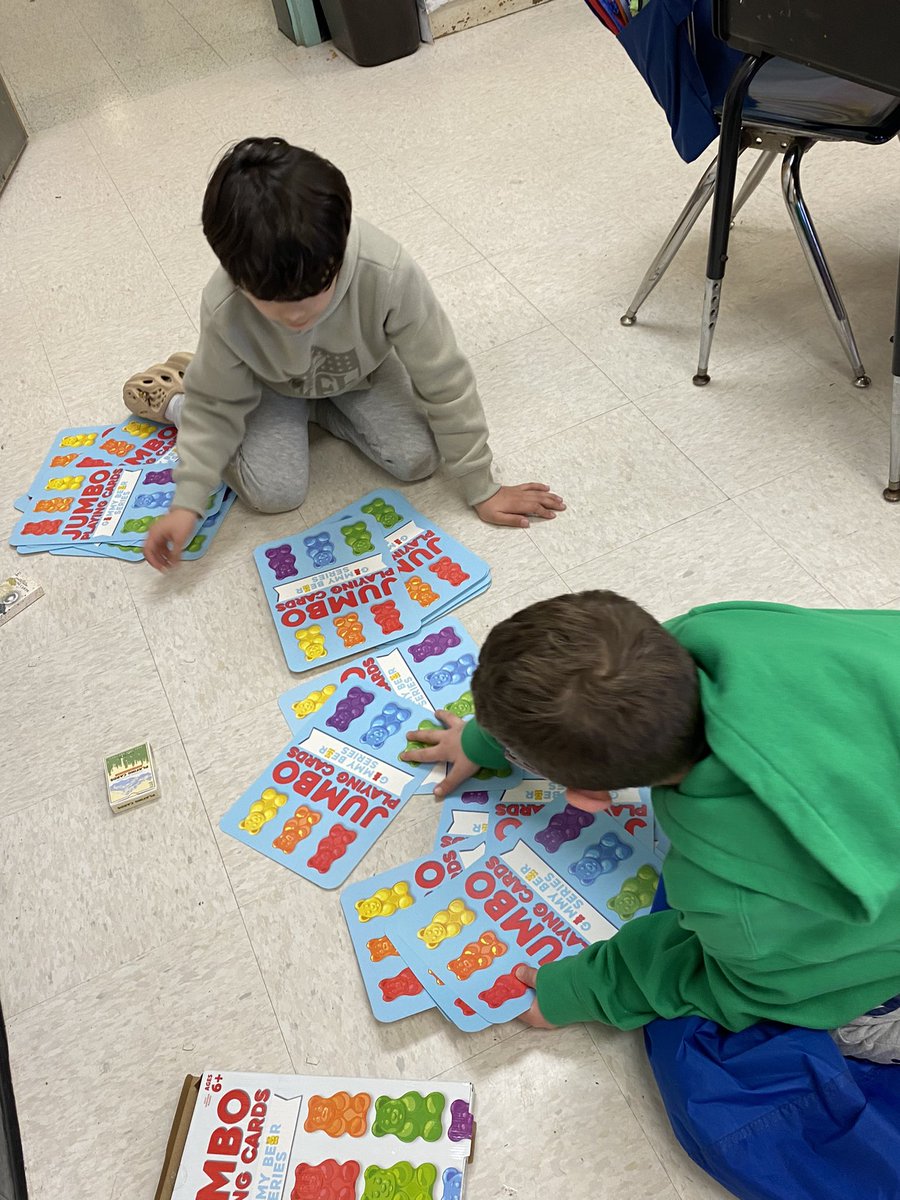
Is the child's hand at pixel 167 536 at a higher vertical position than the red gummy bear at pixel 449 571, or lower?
higher

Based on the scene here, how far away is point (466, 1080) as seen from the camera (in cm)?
102

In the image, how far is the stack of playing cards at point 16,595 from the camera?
1.53m

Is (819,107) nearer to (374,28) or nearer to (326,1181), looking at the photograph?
(326,1181)

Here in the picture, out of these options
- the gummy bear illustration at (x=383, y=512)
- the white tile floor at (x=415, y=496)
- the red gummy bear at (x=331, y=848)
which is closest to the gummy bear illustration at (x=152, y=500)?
the white tile floor at (x=415, y=496)

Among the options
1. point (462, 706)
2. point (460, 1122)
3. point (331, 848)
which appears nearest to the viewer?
point (460, 1122)

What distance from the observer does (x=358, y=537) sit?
5.08 ft

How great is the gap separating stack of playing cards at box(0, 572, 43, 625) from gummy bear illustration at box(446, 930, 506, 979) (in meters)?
0.92

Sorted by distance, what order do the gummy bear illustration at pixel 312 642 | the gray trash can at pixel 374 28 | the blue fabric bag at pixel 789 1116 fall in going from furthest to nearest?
the gray trash can at pixel 374 28
the gummy bear illustration at pixel 312 642
the blue fabric bag at pixel 789 1116

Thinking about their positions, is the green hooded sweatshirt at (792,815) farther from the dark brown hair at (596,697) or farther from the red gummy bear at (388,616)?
the red gummy bear at (388,616)

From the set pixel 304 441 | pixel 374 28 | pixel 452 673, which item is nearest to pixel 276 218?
pixel 304 441

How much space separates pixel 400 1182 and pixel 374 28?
9.11 ft

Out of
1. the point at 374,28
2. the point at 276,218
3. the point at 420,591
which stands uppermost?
the point at 276,218

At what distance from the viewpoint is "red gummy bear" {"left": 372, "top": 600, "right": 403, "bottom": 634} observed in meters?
1.42

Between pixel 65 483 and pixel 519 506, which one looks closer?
pixel 519 506
